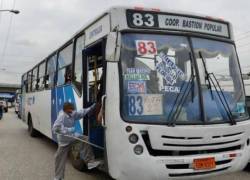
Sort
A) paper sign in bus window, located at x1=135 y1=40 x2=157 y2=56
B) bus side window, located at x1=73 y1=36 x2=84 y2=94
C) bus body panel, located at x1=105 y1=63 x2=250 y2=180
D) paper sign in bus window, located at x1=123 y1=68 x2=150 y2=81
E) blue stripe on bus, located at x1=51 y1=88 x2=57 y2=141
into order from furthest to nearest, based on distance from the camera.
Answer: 1. blue stripe on bus, located at x1=51 y1=88 x2=57 y2=141
2. bus side window, located at x1=73 y1=36 x2=84 y2=94
3. paper sign in bus window, located at x1=135 y1=40 x2=157 y2=56
4. paper sign in bus window, located at x1=123 y1=68 x2=150 y2=81
5. bus body panel, located at x1=105 y1=63 x2=250 y2=180

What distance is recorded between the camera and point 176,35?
6398mm

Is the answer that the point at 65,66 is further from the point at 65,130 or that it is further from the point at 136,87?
the point at 136,87

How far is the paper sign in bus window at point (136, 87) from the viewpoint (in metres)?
5.93

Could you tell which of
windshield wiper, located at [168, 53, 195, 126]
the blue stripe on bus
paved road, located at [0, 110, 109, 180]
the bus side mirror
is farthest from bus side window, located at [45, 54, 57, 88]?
windshield wiper, located at [168, 53, 195, 126]

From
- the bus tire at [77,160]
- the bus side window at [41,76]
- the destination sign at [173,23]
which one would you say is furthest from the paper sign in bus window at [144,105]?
the bus side window at [41,76]

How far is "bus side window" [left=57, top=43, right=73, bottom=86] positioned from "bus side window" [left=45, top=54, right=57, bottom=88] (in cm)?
75

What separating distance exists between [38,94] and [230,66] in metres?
8.13

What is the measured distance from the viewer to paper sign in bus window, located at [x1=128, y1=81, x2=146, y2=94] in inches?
233

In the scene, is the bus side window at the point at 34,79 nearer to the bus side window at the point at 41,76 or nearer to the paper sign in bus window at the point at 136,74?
the bus side window at the point at 41,76

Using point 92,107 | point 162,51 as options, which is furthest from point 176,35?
point 92,107

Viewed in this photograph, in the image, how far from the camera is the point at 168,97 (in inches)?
236

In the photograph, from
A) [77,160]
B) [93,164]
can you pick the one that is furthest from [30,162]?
[93,164]

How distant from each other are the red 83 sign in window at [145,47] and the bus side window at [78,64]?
2089 millimetres

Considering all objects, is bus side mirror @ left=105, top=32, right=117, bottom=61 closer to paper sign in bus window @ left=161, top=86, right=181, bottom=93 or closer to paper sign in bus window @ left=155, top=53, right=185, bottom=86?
paper sign in bus window @ left=155, top=53, right=185, bottom=86
